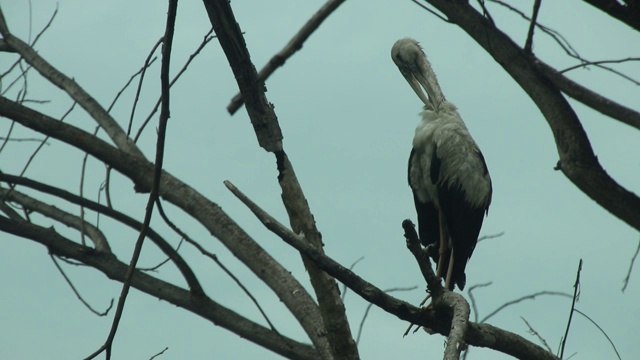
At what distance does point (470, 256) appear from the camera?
7328mm

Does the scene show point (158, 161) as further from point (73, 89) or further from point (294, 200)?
point (73, 89)

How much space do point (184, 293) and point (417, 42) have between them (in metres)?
3.37

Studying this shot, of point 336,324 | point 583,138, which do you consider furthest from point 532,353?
point 583,138

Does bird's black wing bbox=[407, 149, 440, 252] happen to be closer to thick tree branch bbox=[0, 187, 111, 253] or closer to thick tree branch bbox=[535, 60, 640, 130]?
thick tree branch bbox=[0, 187, 111, 253]

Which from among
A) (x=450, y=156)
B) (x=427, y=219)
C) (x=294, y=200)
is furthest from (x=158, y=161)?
(x=427, y=219)

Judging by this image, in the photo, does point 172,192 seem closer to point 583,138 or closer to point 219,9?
point 219,9

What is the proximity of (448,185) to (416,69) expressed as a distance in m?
1.17

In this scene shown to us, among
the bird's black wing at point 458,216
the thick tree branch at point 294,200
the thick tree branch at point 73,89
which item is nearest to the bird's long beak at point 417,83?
the bird's black wing at point 458,216

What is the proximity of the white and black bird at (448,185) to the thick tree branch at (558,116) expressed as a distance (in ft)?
11.7

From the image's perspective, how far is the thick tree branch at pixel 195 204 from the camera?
500 centimetres

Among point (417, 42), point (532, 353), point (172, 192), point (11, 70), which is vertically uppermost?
point (417, 42)

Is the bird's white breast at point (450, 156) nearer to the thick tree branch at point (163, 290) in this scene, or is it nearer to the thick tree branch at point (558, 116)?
the thick tree branch at point (163, 290)

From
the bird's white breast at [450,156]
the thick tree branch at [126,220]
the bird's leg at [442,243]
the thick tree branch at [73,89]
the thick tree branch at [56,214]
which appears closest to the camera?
the thick tree branch at [126,220]

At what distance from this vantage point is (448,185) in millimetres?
7133
